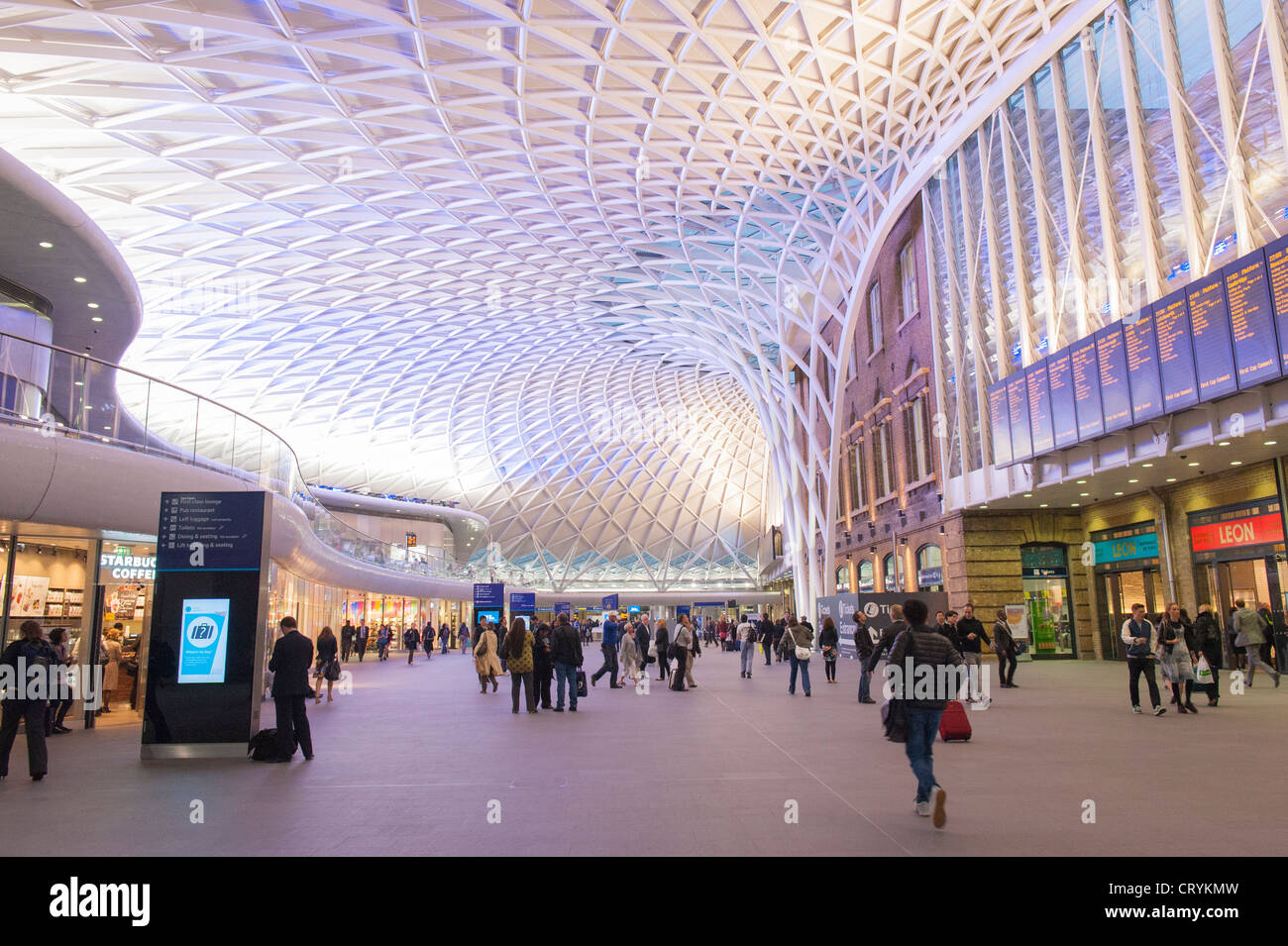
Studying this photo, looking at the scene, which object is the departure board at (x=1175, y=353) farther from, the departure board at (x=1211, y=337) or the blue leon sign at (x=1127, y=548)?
the blue leon sign at (x=1127, y=548)

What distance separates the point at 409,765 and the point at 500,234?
2630cm

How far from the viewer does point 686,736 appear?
474 inches

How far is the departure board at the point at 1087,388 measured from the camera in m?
19.5

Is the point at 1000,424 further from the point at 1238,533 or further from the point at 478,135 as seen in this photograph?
the point at 478,135

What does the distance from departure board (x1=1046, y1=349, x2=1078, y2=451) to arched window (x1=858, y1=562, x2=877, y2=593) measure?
17.1 m

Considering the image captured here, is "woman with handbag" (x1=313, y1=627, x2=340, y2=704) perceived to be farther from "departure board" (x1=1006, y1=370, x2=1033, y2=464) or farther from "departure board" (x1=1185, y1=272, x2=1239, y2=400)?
"departure board" (x1=1185, y1=272, x2=1239, y2=400)

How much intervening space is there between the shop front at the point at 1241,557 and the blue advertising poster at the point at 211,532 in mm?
20023

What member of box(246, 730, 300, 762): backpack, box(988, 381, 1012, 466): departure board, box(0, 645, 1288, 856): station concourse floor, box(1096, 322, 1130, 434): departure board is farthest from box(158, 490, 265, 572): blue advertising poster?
box(988, 381, 1012, 466): departure board

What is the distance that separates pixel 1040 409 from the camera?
→ 70.9 ft

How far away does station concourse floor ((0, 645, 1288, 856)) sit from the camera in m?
6.16

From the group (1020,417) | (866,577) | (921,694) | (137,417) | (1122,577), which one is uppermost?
(1020,417)

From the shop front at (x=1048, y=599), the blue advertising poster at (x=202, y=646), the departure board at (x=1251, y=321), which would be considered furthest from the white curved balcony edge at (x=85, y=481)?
the shop front at (x=1048, y=599)

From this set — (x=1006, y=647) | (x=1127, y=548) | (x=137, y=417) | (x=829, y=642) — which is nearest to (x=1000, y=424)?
(x=1127, y=548)

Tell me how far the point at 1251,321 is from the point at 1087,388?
15.8 feet
